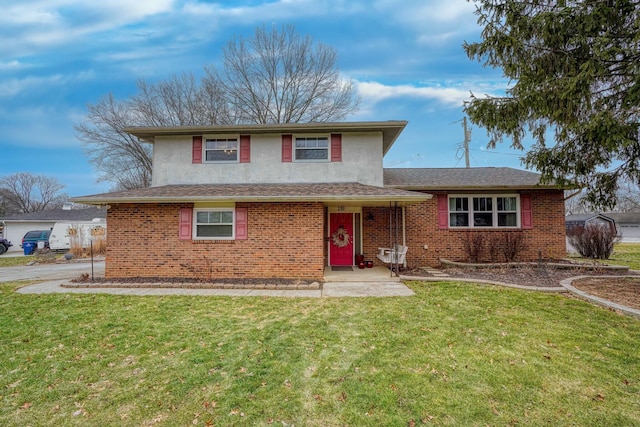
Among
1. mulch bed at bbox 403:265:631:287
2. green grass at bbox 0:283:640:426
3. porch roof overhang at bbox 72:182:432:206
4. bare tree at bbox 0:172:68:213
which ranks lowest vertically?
green grass at bbox 0:283:640:426

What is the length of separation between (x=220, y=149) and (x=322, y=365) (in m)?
9.51

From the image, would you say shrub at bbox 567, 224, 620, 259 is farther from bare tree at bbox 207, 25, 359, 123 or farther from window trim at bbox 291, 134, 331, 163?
bare tree at bbox 207, 25, 359, 123

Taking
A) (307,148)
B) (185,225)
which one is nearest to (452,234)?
(307,148)

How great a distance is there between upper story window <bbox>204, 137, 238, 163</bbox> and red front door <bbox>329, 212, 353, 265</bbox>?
4.33m

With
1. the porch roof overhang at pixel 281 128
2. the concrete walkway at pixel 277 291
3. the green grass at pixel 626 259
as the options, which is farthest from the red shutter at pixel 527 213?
the concrete walkway at pixel 277 291

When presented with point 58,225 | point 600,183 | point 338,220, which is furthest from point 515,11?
point 58,225

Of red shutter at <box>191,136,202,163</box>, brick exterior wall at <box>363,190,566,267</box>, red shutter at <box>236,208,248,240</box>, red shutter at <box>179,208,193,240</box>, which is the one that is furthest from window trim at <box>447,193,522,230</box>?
red shutter at <box>191,136,202,163</box>

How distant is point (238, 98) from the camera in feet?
72.1

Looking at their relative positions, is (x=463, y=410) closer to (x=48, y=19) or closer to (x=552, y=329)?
(x=552, y=329)

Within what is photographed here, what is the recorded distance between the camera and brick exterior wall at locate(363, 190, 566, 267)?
36.8ft

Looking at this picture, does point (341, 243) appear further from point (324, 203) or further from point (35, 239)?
point (35, 239)

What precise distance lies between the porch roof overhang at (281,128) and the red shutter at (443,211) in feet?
9.47

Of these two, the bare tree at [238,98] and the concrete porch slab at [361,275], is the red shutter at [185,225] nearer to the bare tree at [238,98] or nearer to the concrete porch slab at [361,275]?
the concrete porch slab at [361,275]

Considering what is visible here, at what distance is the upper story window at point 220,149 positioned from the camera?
37.5 feet
